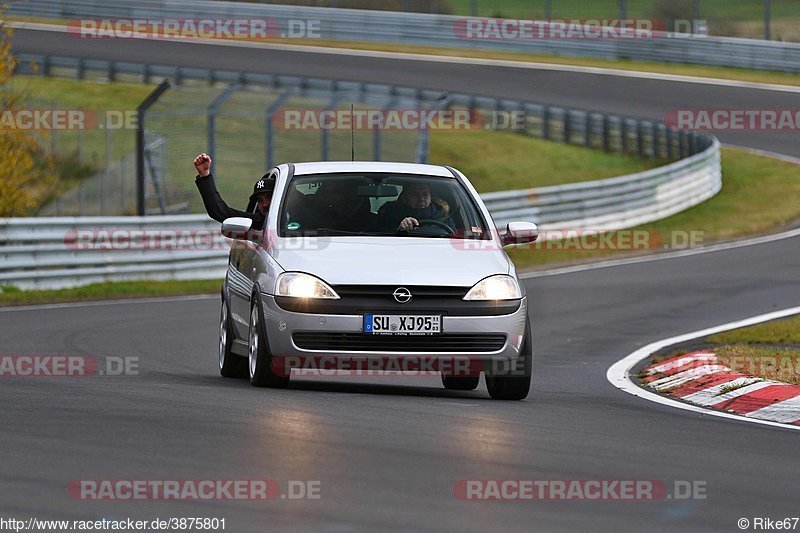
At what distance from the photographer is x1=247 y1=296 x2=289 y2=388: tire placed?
10344 millimetres

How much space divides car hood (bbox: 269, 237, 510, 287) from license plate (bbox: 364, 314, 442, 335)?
22 centimetres

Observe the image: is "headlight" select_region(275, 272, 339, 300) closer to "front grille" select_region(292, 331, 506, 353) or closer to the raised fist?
"front grille" select_region(292, 331, 506, 353)

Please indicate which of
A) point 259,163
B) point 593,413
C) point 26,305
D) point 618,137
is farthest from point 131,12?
point 593,413

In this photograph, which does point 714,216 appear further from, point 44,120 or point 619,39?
point 619,39

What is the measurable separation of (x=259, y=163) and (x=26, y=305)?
8508 mm

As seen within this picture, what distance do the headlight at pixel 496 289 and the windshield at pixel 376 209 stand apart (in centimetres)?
75

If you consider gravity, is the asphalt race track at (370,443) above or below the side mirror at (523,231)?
below

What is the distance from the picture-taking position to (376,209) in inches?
444

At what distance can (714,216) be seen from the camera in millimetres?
30734

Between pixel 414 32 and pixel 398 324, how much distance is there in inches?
1668

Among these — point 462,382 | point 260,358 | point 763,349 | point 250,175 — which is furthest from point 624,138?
point 260,358

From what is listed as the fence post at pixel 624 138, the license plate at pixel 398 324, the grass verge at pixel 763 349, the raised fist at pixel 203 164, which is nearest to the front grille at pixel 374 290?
the license plate at pixel 398 324

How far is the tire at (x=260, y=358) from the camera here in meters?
10.3

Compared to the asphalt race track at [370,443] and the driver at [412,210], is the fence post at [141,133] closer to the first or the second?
the asphalt race track at [370,443]
